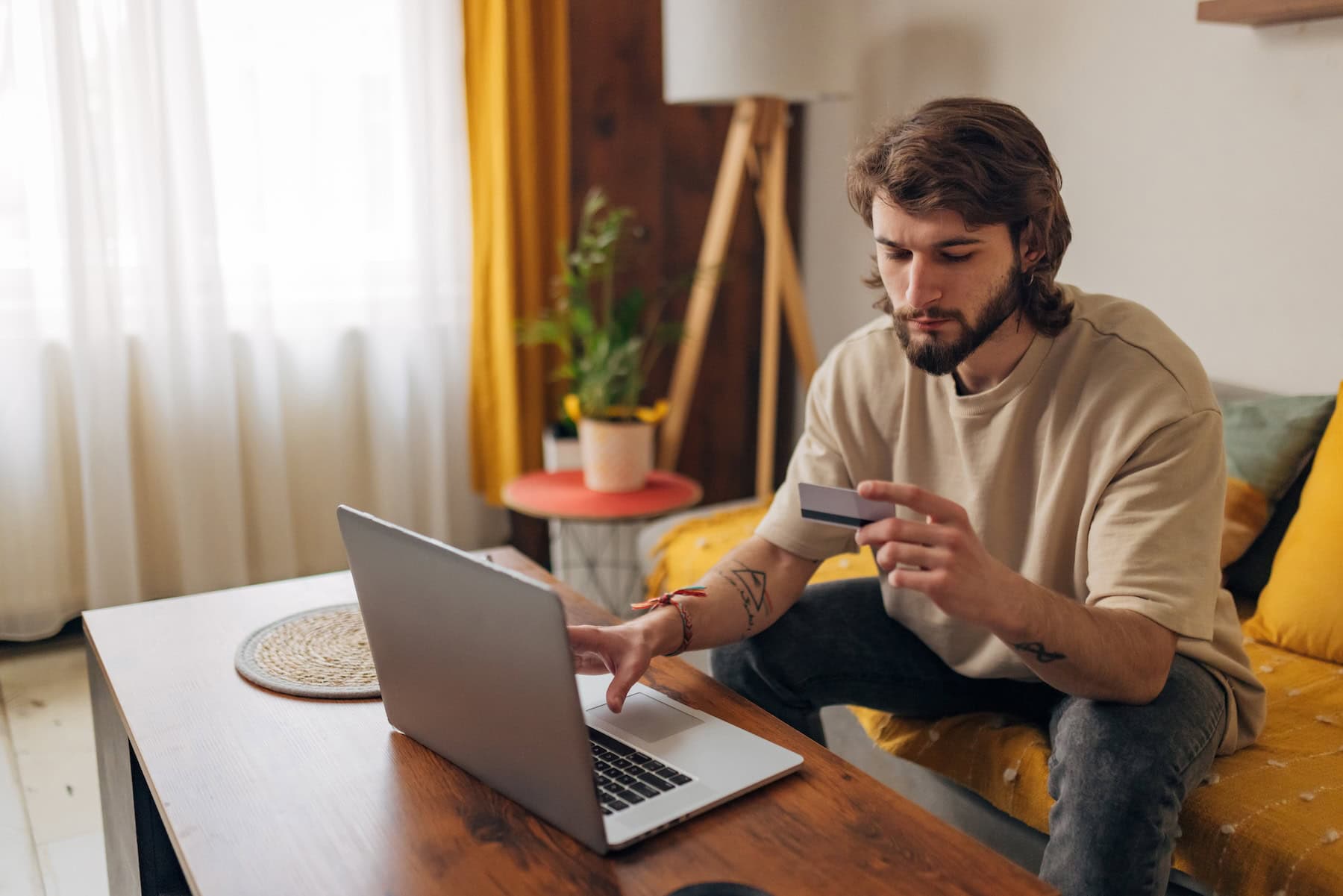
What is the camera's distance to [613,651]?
1.24 metres

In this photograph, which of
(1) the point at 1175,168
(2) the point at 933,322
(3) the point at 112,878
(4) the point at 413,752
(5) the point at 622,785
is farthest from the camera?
(1) the point at 1175,168

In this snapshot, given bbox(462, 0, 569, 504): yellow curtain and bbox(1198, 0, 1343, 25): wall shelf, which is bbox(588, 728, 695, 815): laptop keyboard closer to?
bbox(1198, 0, 1343, 25): wall shelf

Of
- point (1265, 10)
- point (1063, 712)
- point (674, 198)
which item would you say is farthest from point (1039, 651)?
point (674, 198)

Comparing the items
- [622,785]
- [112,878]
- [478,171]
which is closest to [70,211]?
[478,171]

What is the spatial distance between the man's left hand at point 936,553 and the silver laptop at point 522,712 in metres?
0.21

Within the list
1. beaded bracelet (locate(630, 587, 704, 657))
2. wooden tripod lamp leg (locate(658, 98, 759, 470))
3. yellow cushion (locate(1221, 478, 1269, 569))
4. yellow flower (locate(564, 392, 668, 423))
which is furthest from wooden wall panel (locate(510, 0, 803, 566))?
beaded bracelet (locate(630, 587, 704, 657))

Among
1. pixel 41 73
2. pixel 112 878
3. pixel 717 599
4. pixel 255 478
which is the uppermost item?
pixel 41 73

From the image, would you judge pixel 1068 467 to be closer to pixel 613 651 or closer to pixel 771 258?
pixel 613 651

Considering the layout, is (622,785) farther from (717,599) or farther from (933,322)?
(933,322)

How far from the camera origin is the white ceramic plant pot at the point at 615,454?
2512mm

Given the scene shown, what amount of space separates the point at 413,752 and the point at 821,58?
187cm

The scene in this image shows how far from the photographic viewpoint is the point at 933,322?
133 centimetres

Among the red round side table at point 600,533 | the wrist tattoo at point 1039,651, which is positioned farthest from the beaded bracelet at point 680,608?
the red round side table at point 600,533

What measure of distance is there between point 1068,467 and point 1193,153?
43.1 inches
